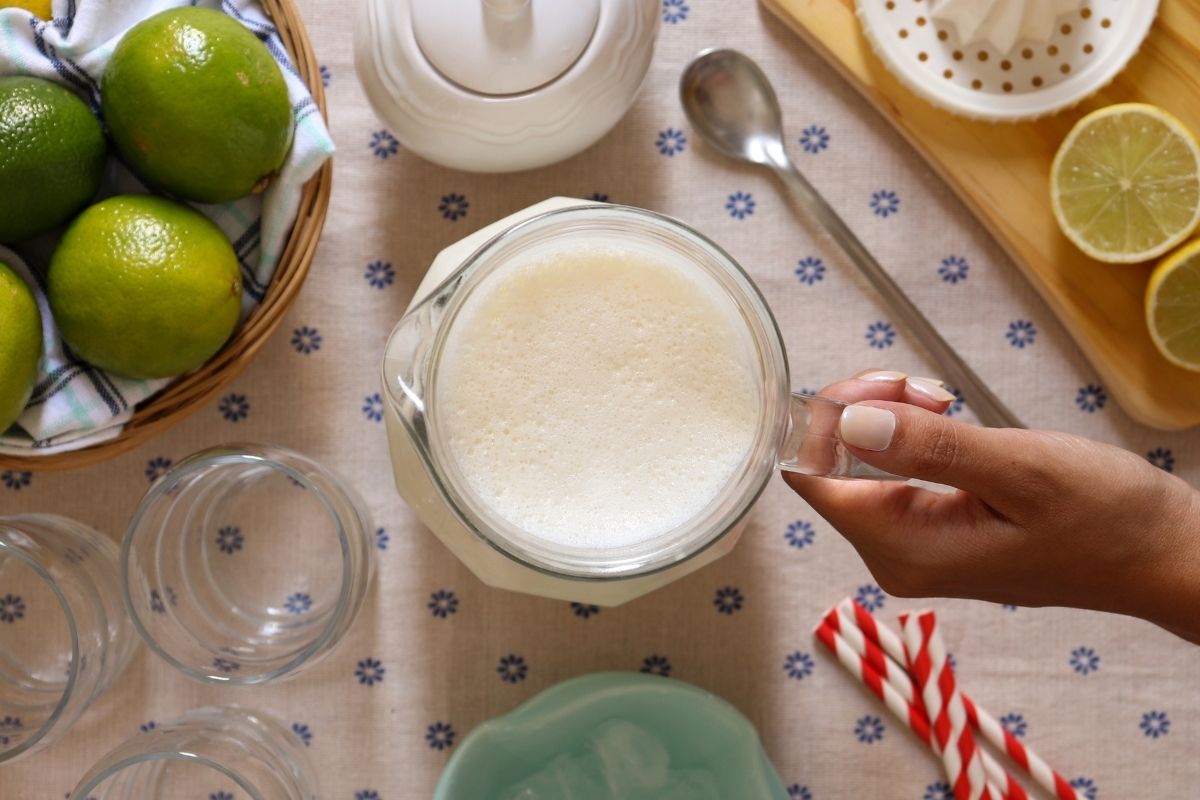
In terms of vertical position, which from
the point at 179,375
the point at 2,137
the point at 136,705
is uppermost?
the point at 2,137

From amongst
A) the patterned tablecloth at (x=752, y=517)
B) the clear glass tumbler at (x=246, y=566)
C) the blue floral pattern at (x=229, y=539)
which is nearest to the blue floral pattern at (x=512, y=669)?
the patterned tablecloth at (x=752, y=517)

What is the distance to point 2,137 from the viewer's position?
28.0 inches

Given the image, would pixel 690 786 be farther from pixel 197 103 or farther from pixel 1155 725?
pixel 197 103

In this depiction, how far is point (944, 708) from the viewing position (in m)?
0.91

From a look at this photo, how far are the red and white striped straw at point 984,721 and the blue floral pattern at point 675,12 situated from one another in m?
0.51

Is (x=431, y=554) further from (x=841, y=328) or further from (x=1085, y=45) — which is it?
(x=1085, y=45)

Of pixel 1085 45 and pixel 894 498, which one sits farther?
pixel 1085 45

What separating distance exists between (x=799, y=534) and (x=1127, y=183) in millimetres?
385

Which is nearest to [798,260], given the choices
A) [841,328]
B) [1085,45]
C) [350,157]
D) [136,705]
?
[841,328]

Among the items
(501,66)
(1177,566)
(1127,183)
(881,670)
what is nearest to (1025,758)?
(881,670)

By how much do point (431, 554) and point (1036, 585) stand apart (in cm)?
47

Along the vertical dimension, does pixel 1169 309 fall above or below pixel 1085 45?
below

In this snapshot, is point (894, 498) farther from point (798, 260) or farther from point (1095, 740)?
point (1095, 740)

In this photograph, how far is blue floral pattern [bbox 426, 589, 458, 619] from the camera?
0.92 meters
